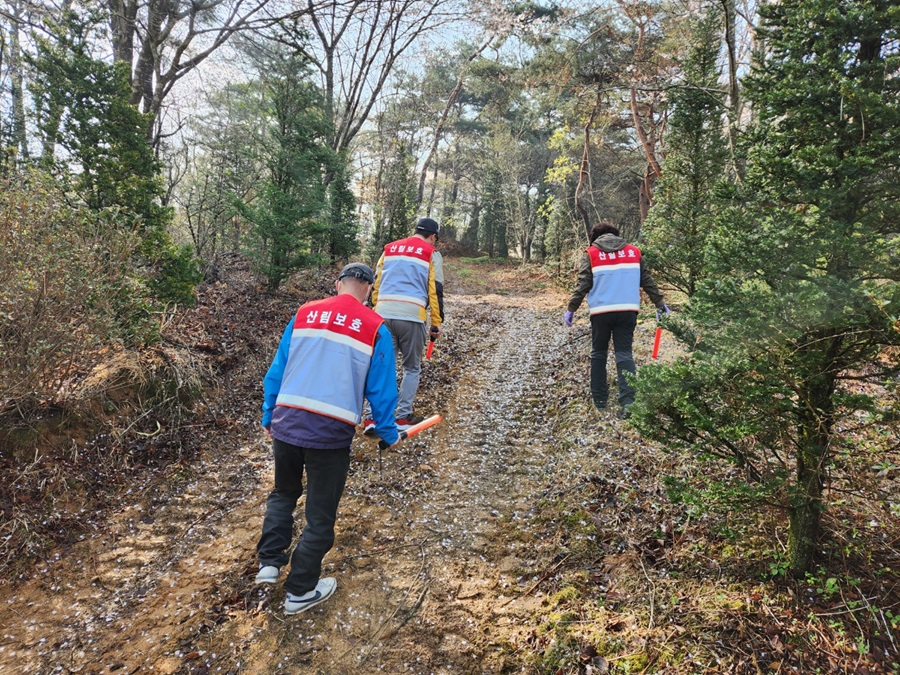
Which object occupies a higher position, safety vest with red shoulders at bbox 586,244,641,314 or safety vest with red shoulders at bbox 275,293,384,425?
safety vest with red shoulders at bbox 586,244,641,314

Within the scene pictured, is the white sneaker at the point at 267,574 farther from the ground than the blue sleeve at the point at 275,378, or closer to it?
closer to it

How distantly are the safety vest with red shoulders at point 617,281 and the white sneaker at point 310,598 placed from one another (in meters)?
4.04

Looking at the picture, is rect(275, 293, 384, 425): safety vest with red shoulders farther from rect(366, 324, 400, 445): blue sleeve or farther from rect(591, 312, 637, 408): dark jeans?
rect(591, 312, 637, 408): dark jeans

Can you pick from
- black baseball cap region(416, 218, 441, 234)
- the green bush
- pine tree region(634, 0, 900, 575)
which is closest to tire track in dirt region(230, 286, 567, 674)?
pine tree region(634, 0, 900, 575)

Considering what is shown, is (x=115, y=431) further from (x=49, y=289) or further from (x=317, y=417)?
(x=317, y=417)

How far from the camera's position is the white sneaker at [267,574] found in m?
3.04

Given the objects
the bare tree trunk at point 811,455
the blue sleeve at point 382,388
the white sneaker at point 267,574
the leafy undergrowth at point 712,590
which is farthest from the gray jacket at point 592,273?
the white sneaker at point 267,574

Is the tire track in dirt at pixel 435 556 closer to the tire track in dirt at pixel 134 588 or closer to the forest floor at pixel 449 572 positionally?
the forest floor at pixel 449 572

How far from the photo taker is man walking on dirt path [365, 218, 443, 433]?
516cm

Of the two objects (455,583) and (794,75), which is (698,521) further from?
(794,75)

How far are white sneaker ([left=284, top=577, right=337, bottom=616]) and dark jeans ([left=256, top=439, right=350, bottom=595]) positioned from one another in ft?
0.17

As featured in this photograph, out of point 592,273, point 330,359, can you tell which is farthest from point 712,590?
point 592,273

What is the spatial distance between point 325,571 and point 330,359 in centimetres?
170

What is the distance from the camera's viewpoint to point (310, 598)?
2.96m
